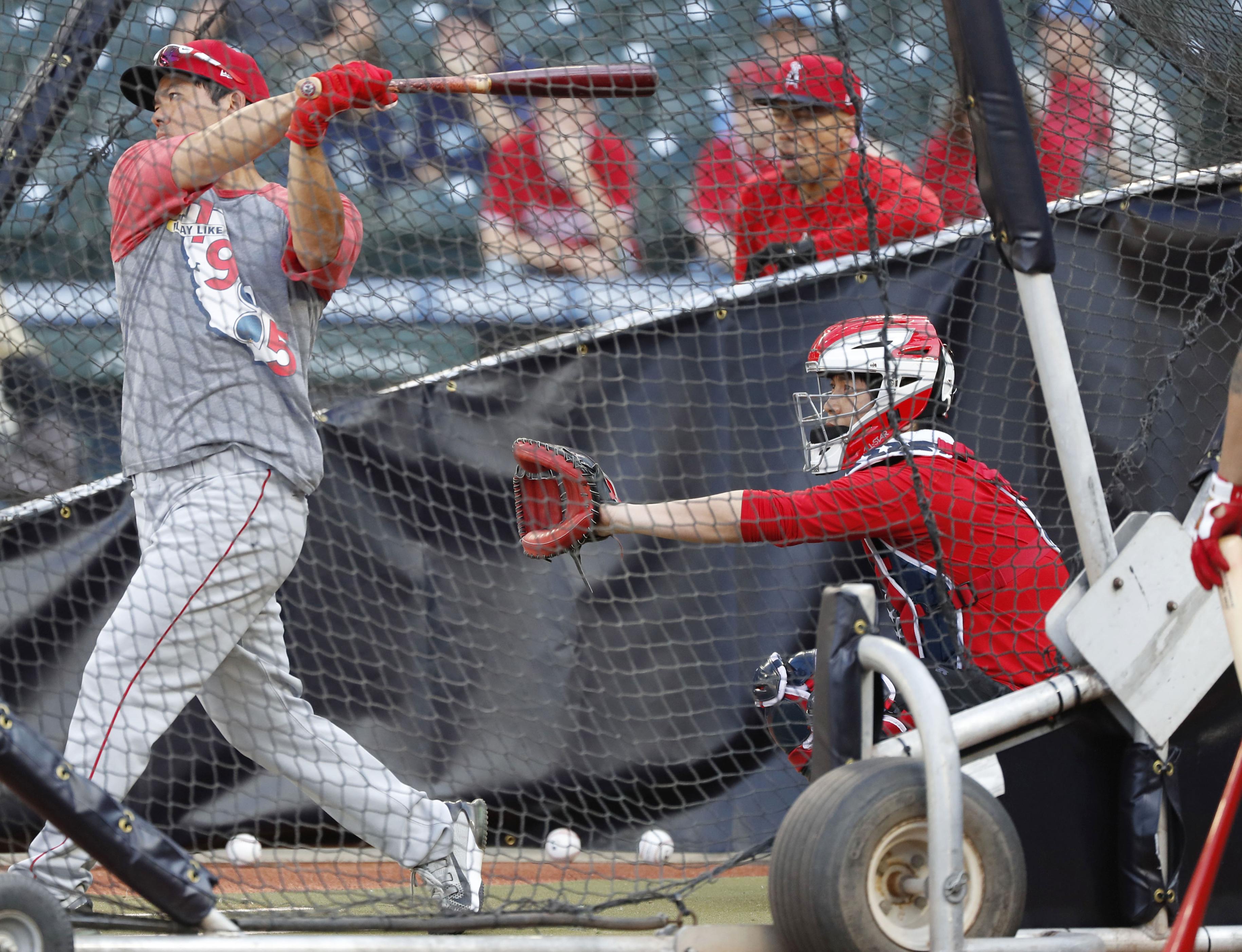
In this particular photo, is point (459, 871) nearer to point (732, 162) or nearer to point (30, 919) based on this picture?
point (30, 919)

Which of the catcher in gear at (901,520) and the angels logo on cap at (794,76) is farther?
the angels logo on cap at (794,76)

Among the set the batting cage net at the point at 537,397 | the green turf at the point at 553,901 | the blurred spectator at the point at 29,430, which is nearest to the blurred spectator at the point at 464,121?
the batting cage net at the point at 537,397

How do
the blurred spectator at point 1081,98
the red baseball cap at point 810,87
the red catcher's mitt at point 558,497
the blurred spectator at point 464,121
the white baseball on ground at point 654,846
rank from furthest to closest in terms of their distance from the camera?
1. the white baseball on ground at point 654,846
2. the blurred spectator at point 464,121
3. the blurred spectator at point 1081,98
4. the red baseball cap at point 810,87
5. the red catcher's mitt at point 558,497

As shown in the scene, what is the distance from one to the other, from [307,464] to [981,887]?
4.95ft

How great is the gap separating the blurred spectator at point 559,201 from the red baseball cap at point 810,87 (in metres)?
0.45

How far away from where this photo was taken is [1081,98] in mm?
3092

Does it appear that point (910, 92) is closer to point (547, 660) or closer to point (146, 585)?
point (547, 660)

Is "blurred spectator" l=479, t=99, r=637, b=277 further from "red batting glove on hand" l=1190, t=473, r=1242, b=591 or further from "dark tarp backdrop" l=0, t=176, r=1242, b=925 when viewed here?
"red batting glove on hand" l=1190, t=473, r=1242, b=591

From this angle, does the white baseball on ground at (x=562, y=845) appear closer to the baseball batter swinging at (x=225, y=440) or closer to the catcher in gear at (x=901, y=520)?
the baseball batter swinging at (x=225, y=440)

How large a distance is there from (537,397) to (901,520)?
1.42 metres

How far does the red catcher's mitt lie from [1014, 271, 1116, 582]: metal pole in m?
0.83

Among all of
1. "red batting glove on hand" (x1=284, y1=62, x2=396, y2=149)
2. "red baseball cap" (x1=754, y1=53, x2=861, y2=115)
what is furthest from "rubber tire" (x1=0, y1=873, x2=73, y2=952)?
"red baseball cap" (x1=754, y1=53, x2=861, y2=115)

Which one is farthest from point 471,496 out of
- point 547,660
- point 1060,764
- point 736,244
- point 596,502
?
point 1060,764

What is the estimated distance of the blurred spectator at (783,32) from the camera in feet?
9.72
